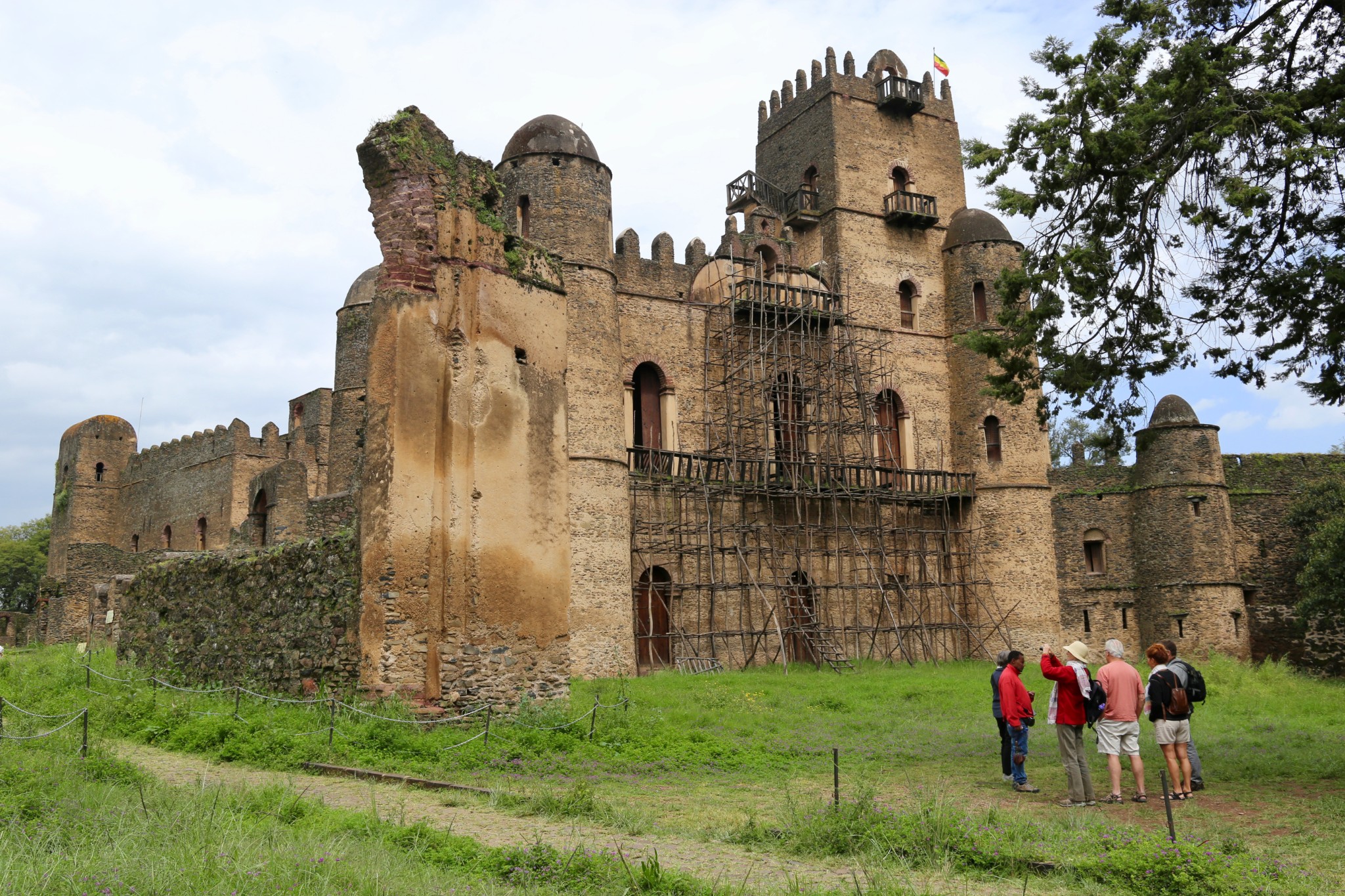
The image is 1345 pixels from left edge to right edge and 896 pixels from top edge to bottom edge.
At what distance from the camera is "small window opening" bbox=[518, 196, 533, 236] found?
21188 mm

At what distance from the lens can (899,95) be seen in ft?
92.3

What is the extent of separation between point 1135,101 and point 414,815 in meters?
9.09

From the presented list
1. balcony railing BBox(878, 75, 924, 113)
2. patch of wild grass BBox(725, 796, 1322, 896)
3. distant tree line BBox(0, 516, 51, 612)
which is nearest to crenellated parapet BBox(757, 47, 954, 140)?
balcony railing BBox(878, 75, 924, 113)

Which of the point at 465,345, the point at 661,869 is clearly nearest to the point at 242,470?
the point at 465,345

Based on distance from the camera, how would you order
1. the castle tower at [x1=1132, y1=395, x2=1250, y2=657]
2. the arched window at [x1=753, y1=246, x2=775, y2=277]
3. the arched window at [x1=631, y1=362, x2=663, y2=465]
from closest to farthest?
the arched window at [x1=631, y1=362, x2=663, y2=465] < the arched window at [x1=753, y1=246, x2=775, y2=277] < the castle tower at [x1=1132, y1=395, x2=1250, y2=657]

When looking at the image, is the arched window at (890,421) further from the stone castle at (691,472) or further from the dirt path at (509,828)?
the dirt path at (509,828)

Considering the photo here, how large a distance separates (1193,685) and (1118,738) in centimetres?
99

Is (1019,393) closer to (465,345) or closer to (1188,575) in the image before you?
A: (465,345)

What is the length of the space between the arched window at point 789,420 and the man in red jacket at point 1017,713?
13.5 m

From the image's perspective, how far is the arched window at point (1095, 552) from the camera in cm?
2834

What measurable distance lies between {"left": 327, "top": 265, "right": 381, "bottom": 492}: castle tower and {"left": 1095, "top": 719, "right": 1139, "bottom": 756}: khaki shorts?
2043 centimetres

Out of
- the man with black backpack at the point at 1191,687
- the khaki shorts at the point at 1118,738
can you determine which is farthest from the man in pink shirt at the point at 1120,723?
the man with black backpack at the point at 1191,687

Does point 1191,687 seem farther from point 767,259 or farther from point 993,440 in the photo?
point 767,259

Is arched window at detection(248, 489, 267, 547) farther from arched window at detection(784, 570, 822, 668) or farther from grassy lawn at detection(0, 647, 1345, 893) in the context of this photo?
arched window at detection(784, 570, 822, 668)
